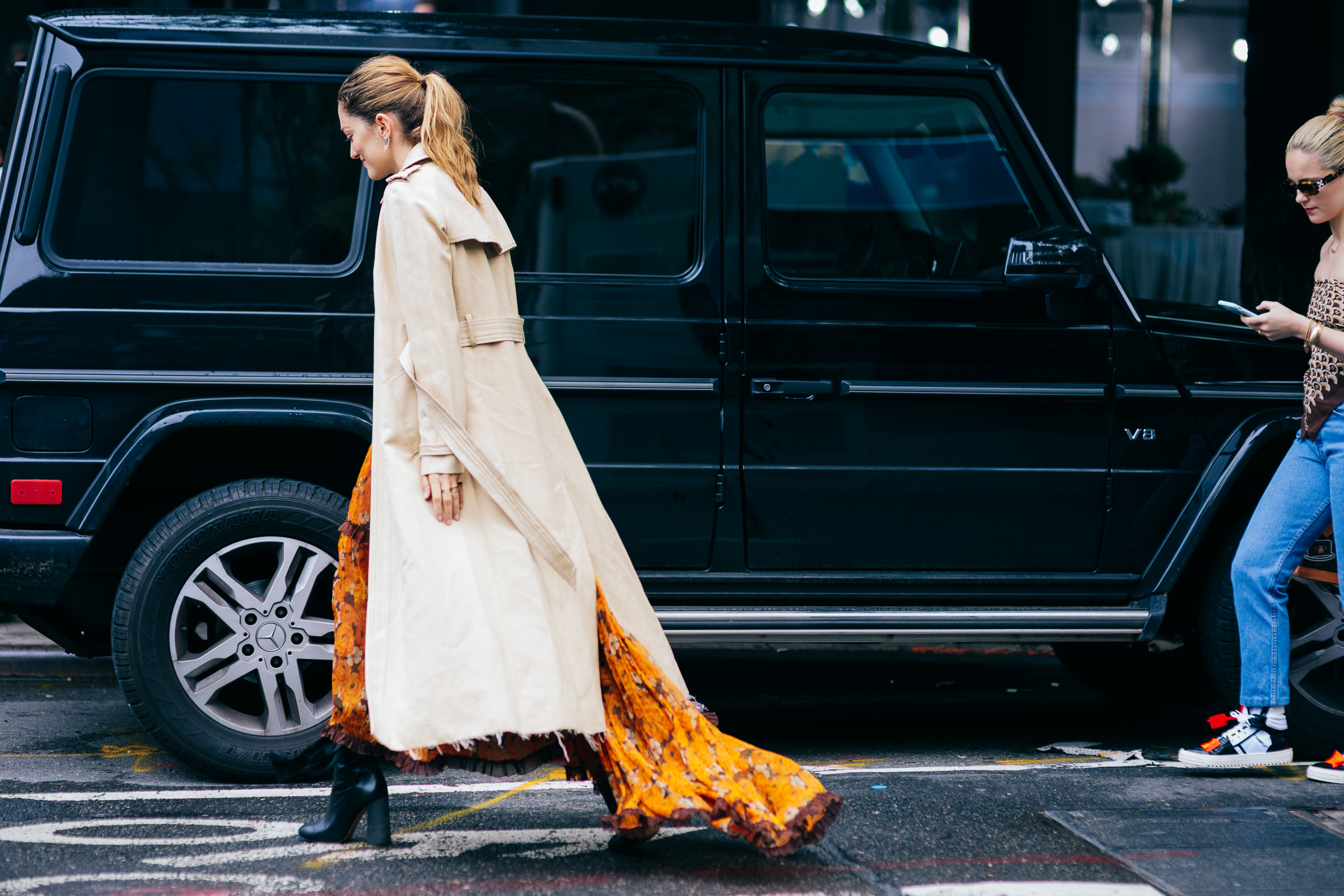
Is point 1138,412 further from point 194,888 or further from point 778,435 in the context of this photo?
point 194,888

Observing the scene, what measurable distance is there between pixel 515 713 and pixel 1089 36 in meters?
8.64

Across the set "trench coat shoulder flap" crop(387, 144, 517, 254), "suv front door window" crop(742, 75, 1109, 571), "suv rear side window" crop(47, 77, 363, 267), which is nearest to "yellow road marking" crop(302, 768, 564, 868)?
"suv front door window" crop(742, 75, 1109, 571)

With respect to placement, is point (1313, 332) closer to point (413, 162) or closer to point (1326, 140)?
point (1326, 140)

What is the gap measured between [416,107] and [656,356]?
122cm

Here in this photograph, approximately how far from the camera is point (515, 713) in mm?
3027

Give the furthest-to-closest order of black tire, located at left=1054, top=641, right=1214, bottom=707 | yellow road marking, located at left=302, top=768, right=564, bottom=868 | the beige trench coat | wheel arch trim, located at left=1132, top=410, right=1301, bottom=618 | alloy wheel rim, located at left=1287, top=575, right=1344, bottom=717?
black tire, located at left=1054, top=641, right=1214, bottom=707, alloy wheel rim, located at left=1287, top=575, right=1344, bottom=717, wheel arch trim, located at left=1132, top=410, right=1301, bottom=618, yellow road marking, located at left=302, top=768, right=564, bottom=868, the beige trench coat

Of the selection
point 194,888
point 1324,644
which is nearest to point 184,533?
point 194,888

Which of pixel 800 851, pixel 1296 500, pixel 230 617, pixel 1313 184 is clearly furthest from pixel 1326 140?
pixel 230 617

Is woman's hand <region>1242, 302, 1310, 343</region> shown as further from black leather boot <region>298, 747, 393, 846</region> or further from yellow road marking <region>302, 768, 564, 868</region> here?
black leather boot <region>298, 747, 393, 846</region>

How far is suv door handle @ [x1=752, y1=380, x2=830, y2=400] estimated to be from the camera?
13.7ft

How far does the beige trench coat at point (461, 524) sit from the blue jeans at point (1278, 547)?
2.14 m

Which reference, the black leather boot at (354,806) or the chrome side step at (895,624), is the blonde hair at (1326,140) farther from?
the black leather boot at (354,806)

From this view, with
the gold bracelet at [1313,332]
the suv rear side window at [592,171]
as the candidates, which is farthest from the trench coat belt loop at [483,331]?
the gold bracelet at [1313,332]

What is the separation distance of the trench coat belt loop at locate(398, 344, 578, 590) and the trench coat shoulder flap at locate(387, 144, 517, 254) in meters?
0.29
